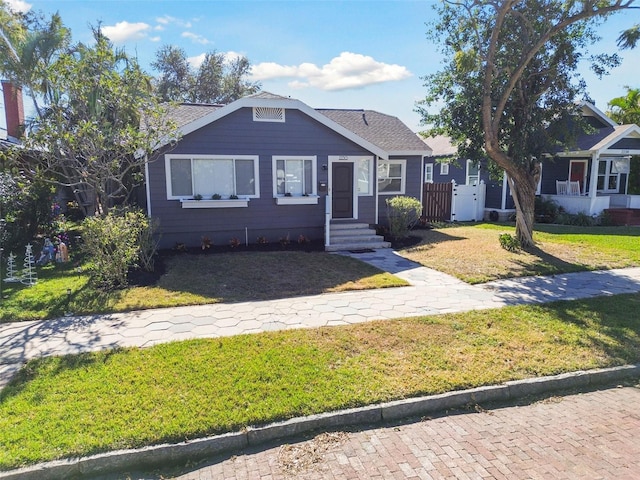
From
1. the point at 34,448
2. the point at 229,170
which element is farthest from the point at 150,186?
the point at 34,448

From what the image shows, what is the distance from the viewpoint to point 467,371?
4578mm

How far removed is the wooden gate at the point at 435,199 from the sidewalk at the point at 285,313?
28.6 feet

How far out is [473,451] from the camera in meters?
3.39

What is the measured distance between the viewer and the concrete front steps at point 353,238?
39.8ft

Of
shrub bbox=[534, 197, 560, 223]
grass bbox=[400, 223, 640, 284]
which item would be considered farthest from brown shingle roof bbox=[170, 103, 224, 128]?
shrub bbox=[534, 197, 560, 223]

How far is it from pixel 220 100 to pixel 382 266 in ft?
89.1

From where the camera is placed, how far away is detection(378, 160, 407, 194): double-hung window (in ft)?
49.5

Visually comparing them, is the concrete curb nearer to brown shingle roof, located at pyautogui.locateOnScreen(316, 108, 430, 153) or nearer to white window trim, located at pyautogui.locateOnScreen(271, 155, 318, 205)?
white window trim, located at pyautogui.locateOnScreen(271, 155, 318, 205)

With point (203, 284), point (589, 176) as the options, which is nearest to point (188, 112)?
point (203, 284)

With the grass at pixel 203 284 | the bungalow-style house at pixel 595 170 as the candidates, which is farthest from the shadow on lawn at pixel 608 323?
the bungalow-style house at pixel 595 170

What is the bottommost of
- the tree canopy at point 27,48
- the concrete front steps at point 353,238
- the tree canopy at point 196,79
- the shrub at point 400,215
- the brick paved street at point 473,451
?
the brick paved street at point 473,451

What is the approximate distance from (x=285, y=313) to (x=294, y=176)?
274 inches

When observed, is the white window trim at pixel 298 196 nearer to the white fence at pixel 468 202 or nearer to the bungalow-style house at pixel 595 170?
the white fence at pixel 468 202

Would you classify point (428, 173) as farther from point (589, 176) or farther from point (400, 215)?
point (400, 215)
